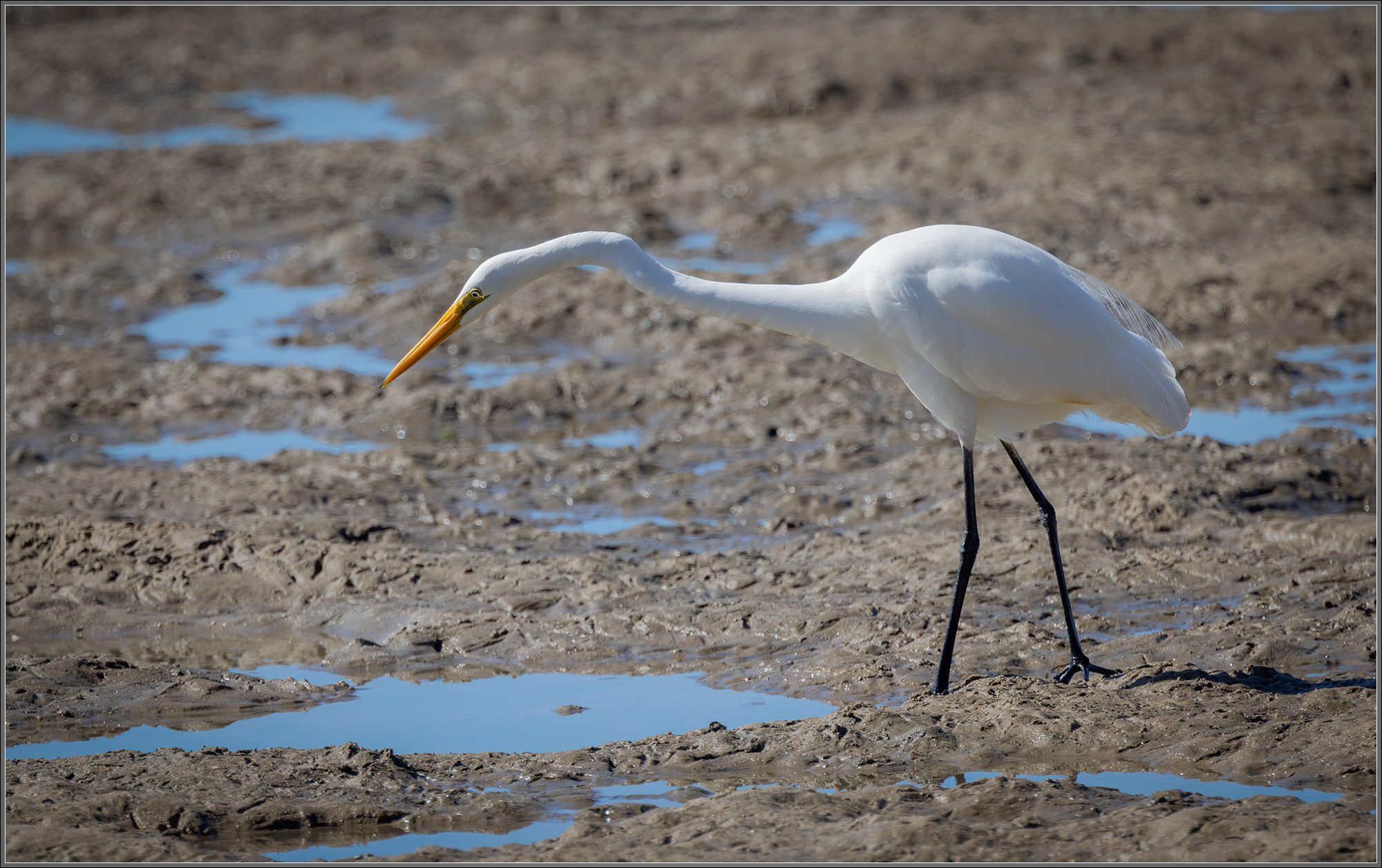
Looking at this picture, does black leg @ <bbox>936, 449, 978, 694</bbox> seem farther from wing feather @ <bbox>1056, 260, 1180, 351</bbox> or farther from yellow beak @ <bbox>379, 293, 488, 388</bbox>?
yellow beak @ <bbox>379, 293, 488, 388</bbox>

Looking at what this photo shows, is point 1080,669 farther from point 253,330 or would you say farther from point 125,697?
point 253,330

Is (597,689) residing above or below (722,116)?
below

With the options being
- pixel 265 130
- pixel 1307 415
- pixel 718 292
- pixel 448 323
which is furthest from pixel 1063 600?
pixel 265 130

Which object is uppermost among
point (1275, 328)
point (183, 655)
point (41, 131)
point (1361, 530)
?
point (41, 131)

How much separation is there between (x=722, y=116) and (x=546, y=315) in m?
7.13

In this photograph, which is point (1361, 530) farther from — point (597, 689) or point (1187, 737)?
point (597, 689)

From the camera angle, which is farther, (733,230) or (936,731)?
(733,230)

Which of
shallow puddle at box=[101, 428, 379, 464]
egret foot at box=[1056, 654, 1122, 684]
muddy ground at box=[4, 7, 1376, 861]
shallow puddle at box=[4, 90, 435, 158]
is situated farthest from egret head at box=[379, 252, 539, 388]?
shallow puddle at box=[4, 90, 435, 158]

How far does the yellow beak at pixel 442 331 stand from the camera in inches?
201

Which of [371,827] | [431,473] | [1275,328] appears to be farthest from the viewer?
[1275,328]

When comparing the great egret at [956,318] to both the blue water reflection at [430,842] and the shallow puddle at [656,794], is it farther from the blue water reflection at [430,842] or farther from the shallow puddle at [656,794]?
the blue water reflection at [430,842]

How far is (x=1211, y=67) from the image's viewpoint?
53.3ft

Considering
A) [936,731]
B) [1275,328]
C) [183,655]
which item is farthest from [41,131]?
[936,731]

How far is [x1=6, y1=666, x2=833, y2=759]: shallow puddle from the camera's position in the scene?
4922 millimetres
